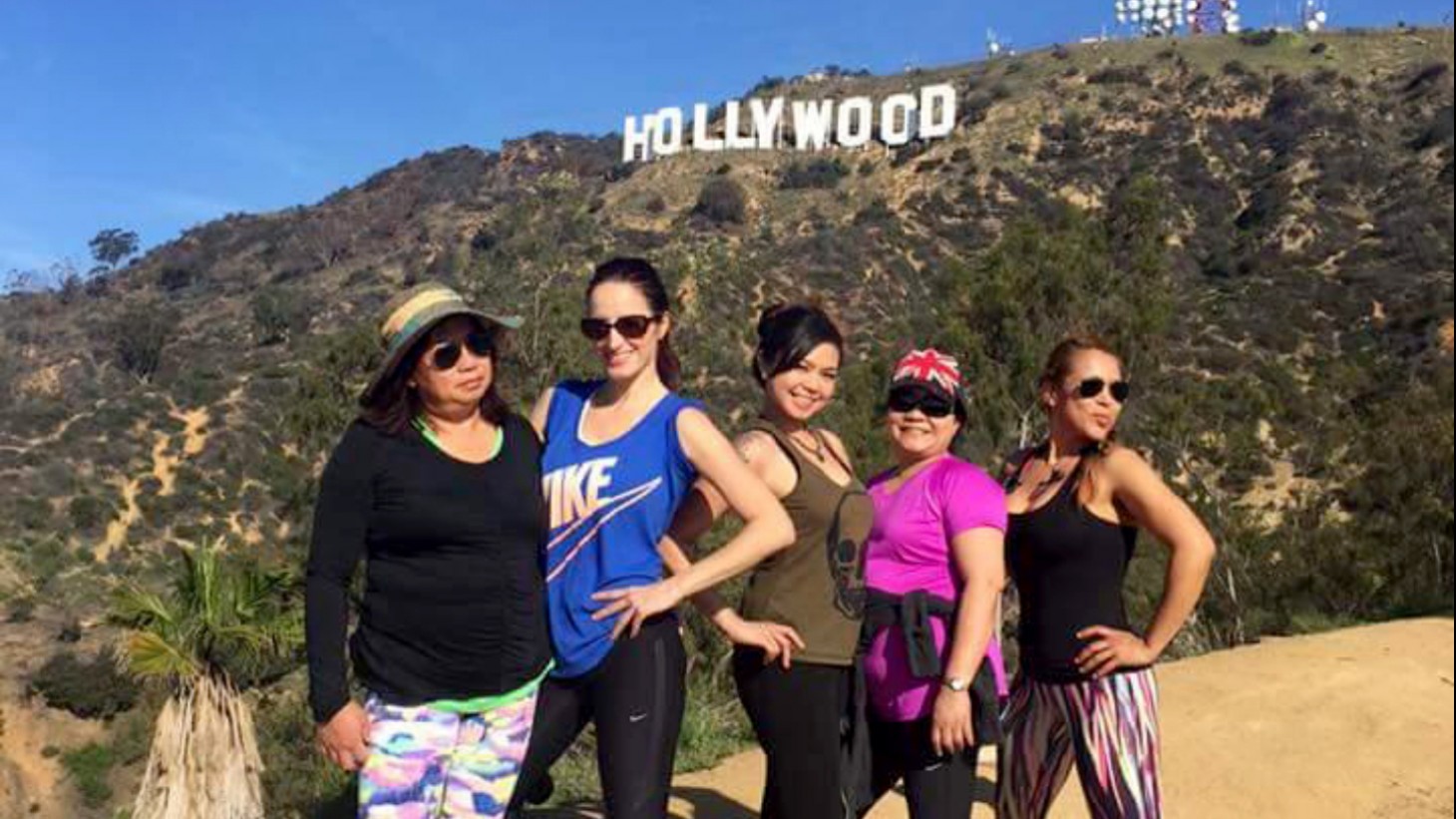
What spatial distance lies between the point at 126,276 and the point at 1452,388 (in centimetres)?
8214

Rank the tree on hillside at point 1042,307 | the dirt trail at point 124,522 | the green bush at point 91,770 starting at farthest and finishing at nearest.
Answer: the dirt trail at point 124,522 < the green bush at point 91,770 < the tree on hillside at point 1042,307

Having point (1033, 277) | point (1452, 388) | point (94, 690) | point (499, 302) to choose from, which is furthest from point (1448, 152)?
point (94, 690)

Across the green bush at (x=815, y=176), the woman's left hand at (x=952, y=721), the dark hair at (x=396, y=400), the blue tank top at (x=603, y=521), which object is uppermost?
the green bush at (x=815, y=176)

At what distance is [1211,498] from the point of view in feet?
44.3

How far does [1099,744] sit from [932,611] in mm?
556

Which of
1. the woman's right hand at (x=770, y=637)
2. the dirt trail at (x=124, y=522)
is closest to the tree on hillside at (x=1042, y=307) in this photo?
the woman's right hand at (x=770, y=637)

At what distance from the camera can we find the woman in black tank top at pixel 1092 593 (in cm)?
278

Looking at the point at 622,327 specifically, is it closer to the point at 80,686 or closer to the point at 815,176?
the point at 80,686

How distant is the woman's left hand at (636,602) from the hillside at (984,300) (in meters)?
1.49

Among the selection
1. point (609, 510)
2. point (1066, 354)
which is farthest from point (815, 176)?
point (609, 510)

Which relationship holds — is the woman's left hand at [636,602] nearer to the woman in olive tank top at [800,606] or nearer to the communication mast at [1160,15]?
the woman in olive tank top at [800,606]

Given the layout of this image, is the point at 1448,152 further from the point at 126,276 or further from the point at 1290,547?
the point at 126,276

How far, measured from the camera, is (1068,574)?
2.85 meters

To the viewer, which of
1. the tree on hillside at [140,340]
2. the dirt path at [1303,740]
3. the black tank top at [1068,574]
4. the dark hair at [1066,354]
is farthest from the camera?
the tree on hillside at [140,340]
